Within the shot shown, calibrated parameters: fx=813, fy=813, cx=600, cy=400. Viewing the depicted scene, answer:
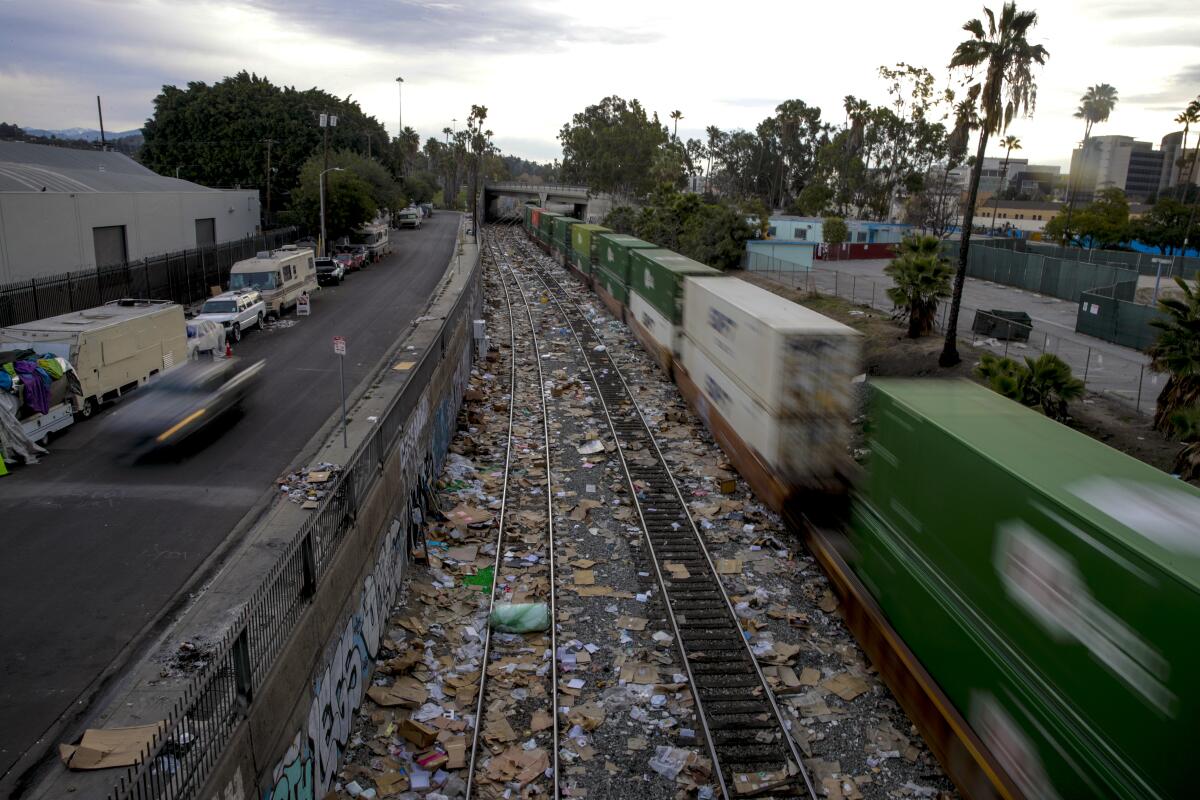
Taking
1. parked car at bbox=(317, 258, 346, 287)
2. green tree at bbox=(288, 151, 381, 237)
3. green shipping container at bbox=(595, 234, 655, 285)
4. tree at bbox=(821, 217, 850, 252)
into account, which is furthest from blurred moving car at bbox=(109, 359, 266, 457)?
tree at bbox=(821, 217, 850, 252)

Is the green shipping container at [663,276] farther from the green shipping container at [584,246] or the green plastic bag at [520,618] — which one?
the green plastic bag at [520,618]

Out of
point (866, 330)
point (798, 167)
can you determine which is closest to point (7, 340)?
point (866, 330)

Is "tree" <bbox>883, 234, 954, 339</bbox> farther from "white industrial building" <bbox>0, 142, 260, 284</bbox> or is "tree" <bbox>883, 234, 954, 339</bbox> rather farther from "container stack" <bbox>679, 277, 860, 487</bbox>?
"white industrial building" <bbox>0, 142, 260, 284</bbox>

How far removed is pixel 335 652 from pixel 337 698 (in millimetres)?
500

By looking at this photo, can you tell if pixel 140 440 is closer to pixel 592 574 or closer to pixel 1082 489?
pixel 592 574

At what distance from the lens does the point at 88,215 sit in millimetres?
33125

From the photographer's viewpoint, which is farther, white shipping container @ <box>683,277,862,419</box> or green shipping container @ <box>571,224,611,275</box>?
green shipping container @ <box>571,224,611,275</box>

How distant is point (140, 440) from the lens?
675 inches

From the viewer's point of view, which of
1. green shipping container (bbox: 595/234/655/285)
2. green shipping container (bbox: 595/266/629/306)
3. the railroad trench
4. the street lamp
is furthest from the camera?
the street lamp

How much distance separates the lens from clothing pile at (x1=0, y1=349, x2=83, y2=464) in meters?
16.0

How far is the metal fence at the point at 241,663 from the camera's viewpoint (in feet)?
18.1

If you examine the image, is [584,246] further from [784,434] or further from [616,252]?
[784,434]

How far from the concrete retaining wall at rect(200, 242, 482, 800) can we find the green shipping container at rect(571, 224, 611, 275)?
95.1ft

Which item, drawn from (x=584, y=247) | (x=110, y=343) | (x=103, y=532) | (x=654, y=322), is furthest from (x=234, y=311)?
(x=584, y=247)
